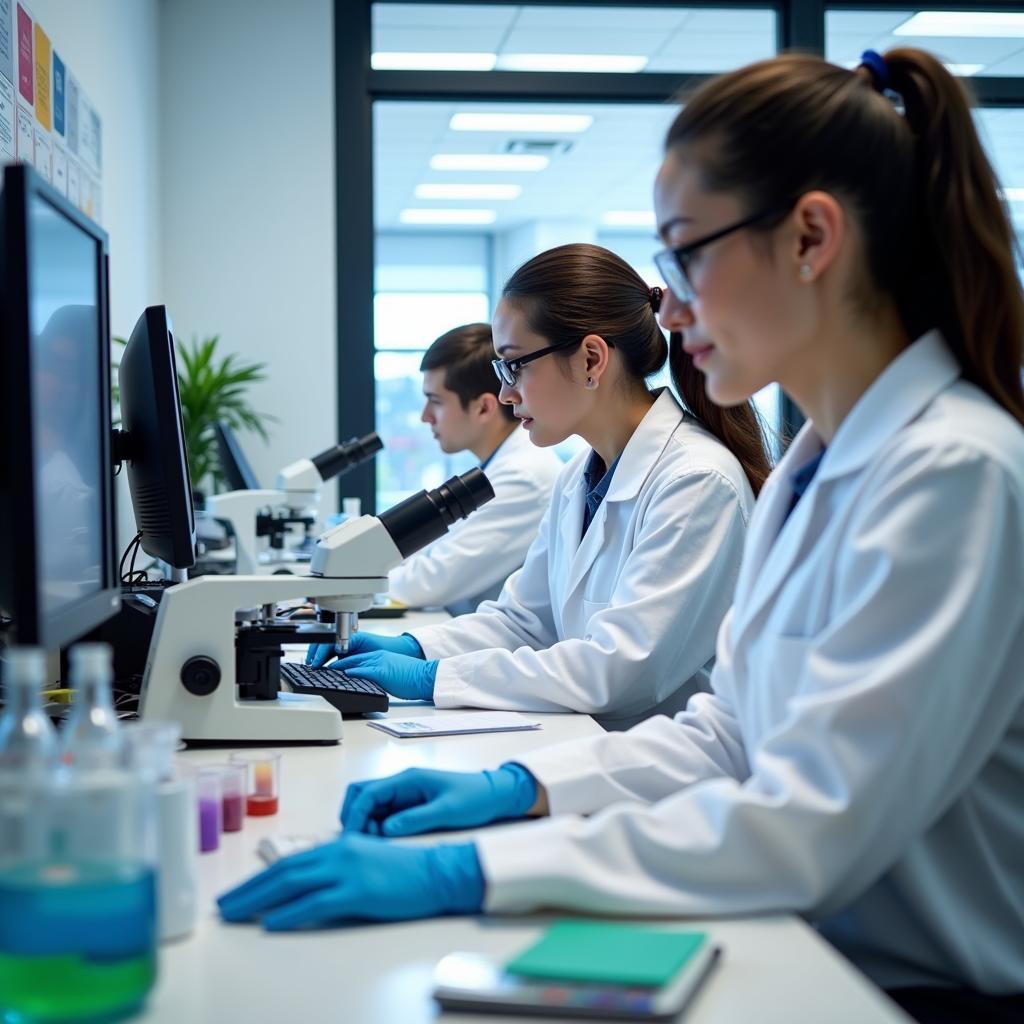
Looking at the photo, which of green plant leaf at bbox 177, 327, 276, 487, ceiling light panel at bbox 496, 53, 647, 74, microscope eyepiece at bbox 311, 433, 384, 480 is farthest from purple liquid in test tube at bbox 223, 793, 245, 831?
ceiling light panel at bbox 496, 53, 647, 74

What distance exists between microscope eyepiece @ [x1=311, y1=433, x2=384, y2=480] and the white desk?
7.80ft

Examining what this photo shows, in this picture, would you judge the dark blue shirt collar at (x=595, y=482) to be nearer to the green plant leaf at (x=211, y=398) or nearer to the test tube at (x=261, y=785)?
the test tube at (x=261, y=785)

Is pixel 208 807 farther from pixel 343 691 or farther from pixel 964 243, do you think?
pixel 964 243

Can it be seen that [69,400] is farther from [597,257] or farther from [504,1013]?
[597,257]

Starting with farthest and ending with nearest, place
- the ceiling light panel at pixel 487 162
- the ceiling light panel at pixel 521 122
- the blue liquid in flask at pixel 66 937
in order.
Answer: the ceiling light panel at pixel 487 162 → the ceiling light panel at pixel 521 122 → the blue liquid in flask at pixel 66 937

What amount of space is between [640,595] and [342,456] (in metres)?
1.83

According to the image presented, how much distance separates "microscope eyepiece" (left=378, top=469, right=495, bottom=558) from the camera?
4.67 ft

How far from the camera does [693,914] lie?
2.85ft

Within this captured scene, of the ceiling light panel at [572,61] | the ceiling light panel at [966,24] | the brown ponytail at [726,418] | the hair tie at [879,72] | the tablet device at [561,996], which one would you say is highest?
the ceiling light panel at [966,24]

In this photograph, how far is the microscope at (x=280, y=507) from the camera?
10.1 ft

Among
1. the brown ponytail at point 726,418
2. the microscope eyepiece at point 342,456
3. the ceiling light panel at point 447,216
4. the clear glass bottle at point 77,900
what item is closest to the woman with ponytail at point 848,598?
the clear glass bottle at point 77,900

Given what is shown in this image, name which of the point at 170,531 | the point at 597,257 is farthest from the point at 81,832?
the point at 597,257

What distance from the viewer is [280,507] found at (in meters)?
3.43

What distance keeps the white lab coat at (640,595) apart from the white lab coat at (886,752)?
543mm
